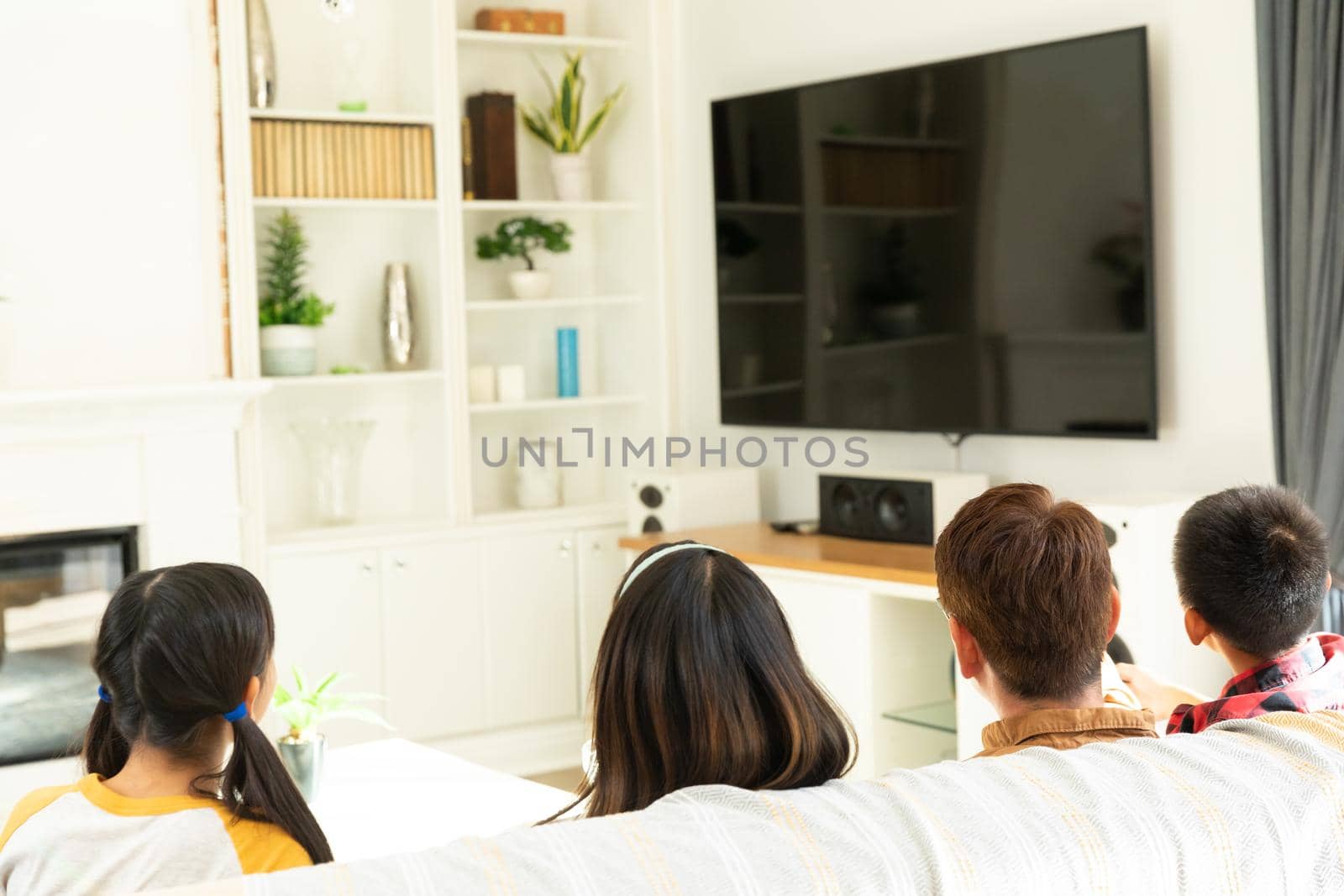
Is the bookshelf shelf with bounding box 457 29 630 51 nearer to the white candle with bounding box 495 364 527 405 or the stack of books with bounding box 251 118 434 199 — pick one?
the stack of books with bounding box 251 118 434 199

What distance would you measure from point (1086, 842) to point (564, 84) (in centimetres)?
402

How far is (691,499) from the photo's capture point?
4.55 m

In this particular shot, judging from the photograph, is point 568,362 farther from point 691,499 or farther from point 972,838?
point 972,838

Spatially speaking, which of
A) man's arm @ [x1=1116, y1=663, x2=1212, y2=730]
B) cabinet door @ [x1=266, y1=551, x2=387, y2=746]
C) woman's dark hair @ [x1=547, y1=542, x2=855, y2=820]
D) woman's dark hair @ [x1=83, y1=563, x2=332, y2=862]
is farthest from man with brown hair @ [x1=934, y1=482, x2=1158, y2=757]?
cabinet door @ [x1=266, y1=551, x2=387, y2=746]

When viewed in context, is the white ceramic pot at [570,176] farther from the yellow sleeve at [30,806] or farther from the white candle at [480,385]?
the yellow sleeve at [30,806]

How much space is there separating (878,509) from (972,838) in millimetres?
3008

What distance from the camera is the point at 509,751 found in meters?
4.70

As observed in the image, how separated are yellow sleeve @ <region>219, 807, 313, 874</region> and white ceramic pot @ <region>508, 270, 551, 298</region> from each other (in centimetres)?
330

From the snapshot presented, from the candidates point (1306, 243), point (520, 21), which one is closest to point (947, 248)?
point (1306, 243)

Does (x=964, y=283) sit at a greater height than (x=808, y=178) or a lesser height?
lesser

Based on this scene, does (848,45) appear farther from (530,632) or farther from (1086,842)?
(1086,842)

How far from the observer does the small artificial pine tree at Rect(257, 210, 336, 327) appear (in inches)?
174

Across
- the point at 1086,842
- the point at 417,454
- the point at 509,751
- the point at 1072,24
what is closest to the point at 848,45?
the point at 1072,24

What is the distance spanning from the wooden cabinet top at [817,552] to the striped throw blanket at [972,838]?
7.29 ft
